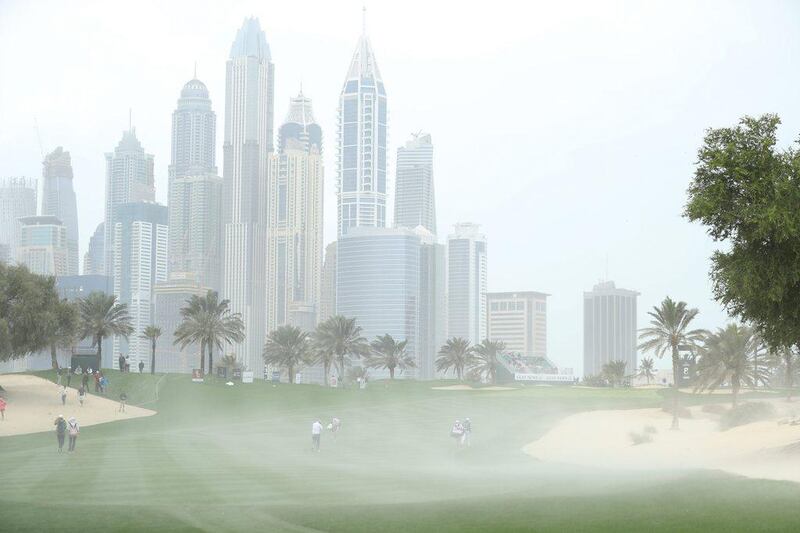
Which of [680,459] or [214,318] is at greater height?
[214,318]

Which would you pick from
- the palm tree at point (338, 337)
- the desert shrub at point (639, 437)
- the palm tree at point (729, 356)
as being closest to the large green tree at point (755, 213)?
the desert shrub at point (639, 437)

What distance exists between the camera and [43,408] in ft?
284

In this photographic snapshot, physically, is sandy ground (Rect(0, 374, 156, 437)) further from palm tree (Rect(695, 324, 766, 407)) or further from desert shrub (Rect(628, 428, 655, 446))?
palm tree (Rect(695, 324, 766, 407))

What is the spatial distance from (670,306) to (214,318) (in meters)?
69.4

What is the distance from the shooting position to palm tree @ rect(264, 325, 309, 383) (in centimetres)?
15750

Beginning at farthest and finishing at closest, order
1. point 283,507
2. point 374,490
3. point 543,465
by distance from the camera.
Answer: point 543,465
point 374,490
point 283,507

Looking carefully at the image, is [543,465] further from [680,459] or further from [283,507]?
[283,507]

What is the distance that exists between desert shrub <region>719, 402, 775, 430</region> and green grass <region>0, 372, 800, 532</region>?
14.8 metres

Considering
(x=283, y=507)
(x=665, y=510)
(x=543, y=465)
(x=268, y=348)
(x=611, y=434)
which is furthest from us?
(x=268, y=348)

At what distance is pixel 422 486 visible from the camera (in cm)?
4297

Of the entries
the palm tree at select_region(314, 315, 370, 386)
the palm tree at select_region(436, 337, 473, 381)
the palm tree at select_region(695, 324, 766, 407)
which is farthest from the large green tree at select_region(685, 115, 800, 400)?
the palm tree at select_region(436, 337, 473, 381)

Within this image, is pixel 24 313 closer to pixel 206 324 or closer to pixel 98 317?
pixel 98 317

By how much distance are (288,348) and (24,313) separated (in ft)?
221

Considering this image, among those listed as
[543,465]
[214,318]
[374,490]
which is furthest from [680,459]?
[214,318]
